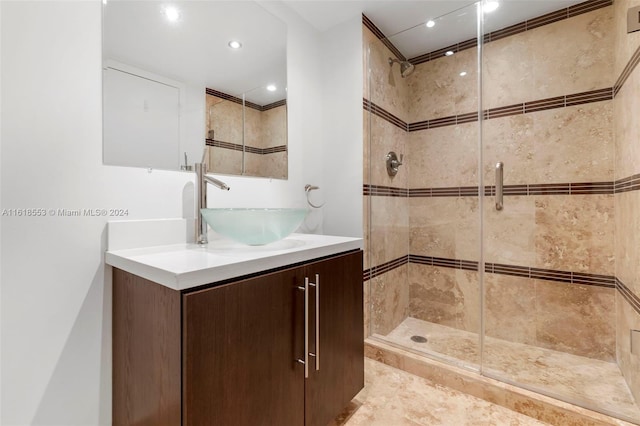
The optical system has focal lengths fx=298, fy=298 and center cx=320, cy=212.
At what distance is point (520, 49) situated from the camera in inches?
73.9

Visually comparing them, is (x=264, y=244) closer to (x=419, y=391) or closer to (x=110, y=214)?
(x=110, y=214)

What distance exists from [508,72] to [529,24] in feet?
0.96

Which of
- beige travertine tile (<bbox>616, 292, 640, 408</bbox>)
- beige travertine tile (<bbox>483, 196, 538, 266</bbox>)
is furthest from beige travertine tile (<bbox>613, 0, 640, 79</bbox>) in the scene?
beige travertine tile (<bbox>616, 292, 640, 408</bbox>)

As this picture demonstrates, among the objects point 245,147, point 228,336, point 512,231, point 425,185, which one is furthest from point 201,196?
point 512,231

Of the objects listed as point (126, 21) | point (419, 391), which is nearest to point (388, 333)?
point (419, 391)

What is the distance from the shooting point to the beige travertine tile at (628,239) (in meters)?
1.32

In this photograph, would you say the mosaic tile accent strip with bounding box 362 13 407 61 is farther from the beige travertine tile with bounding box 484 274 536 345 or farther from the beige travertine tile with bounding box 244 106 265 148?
the beige travertine tile with bounding box 484 274 536 345

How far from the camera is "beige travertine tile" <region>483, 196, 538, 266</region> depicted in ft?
6.17

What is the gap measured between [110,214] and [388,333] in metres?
1.66

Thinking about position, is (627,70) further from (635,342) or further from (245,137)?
(245,137)

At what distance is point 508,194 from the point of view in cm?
191

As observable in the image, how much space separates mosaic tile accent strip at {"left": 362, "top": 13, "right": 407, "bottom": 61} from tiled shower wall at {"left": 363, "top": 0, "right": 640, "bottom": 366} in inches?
1.5

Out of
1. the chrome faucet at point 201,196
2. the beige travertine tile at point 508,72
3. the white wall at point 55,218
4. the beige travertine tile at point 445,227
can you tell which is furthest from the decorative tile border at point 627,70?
the white wall at point 55,218

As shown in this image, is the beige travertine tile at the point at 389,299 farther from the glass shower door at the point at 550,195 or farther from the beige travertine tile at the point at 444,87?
the beige travertine tile at the point at 444,87
